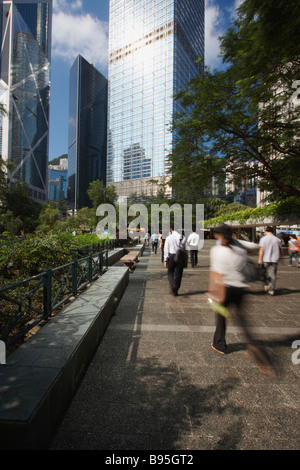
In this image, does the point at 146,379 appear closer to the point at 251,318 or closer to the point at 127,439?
the point at 127,439

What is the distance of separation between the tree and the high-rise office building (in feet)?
473

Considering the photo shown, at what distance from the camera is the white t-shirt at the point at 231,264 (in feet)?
10.2

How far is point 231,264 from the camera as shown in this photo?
3.12 metres

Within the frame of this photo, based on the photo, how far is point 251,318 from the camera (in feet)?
15.4

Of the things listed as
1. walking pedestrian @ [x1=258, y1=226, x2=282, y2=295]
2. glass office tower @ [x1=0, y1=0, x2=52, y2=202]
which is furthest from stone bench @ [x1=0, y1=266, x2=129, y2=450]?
glass office tower @ [x1=0, y1=0, x2=52, y2=202]

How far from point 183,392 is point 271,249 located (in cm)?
489

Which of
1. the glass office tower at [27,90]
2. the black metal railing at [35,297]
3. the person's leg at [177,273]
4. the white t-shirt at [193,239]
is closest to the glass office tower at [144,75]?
Answer: the glass office tower at [27,90]

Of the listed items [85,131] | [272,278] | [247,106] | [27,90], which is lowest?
[272,278]

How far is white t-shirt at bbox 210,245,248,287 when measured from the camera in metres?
3.09

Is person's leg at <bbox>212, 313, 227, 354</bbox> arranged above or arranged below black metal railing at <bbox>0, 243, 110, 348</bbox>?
below

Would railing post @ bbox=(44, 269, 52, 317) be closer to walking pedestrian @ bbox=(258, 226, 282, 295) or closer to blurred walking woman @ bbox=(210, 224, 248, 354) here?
blurred walking woman @ bbox=(210, 224, 248, 354)

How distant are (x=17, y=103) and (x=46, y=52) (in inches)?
2053

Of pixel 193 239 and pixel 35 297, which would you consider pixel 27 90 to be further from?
pixel 35 297

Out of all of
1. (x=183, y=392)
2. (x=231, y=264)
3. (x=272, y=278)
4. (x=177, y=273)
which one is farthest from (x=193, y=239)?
(x=183, y=392)
